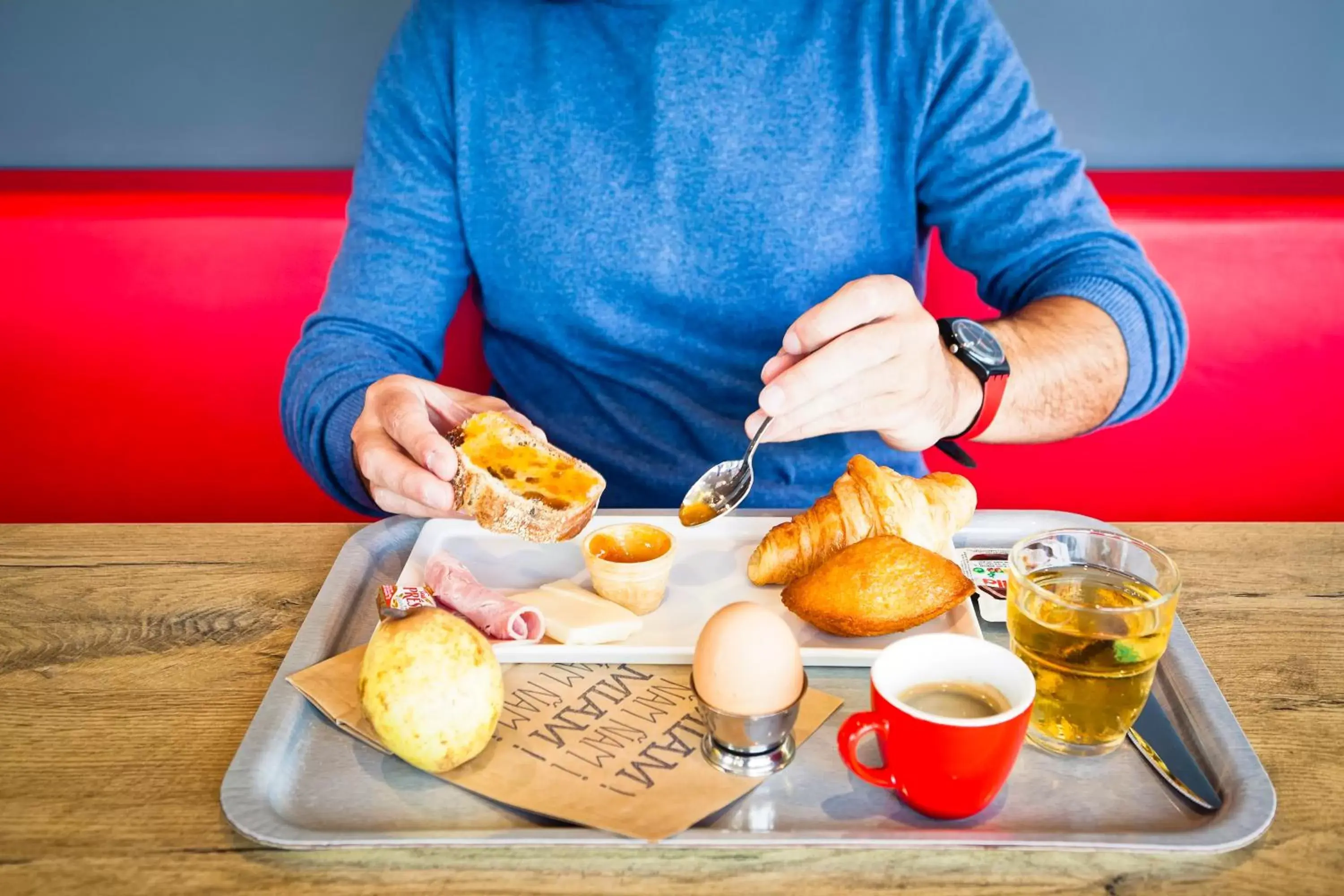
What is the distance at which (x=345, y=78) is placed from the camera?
2.12 m

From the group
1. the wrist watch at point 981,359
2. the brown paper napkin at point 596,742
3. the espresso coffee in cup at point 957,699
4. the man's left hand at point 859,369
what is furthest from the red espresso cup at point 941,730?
the wrist watch at point 981,359

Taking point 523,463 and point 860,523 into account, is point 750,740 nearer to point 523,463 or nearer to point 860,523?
point 860,523

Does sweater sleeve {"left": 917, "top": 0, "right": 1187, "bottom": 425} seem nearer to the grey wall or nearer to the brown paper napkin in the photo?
the grey wall

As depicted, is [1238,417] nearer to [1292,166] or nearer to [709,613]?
[1292,166]

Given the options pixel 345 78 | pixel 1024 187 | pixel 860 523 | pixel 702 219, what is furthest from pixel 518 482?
pixel 345 78

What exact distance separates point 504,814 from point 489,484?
45 cm

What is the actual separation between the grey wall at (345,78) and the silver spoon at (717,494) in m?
1.25

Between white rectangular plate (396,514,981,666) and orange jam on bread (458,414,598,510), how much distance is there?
0.06 metres

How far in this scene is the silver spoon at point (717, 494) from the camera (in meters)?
1.29

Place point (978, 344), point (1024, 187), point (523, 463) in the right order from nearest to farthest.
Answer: point (523, 463) < point (978, 344) < point (1024, 187)

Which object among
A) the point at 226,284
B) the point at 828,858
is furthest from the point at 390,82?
the point at 828,858

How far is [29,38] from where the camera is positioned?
6.89ft

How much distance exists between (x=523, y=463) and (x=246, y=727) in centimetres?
45

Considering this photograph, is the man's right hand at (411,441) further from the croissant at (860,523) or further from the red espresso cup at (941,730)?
the red espresso cup at (941,730)
